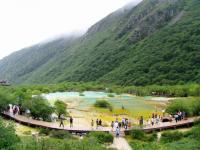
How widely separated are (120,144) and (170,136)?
7.70m

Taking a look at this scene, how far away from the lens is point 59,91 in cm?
14675

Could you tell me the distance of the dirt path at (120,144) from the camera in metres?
53.4

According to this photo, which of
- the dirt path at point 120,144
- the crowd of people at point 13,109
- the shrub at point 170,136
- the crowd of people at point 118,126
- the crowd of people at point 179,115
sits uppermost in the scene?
the crowd of people at point 13,109

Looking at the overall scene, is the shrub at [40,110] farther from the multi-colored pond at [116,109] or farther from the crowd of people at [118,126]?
the crowd of people at [118,126]

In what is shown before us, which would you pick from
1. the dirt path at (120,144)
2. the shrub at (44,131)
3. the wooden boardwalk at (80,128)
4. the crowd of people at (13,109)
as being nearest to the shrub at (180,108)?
the wooden boardwalk at (80,128)

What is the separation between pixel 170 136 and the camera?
59594 millimetres

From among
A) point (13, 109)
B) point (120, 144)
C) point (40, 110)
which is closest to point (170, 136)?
point (120, 144)

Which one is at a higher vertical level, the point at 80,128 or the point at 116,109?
the point at 116,109

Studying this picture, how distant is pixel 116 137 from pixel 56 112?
1802 centimetres

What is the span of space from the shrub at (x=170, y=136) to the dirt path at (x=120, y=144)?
5.06m

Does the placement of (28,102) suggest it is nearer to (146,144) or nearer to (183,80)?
(146,144)

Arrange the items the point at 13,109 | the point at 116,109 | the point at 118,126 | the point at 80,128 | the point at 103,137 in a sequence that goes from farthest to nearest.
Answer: the point at 116,109
the point at 13,109
the point at 80,128
the point at 118,126
the point at 103,137

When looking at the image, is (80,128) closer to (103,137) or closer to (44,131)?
(44,131)

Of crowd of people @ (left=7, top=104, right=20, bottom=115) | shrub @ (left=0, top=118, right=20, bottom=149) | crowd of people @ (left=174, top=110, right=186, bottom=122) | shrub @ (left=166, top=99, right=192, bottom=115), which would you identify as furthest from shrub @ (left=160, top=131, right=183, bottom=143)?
shrub @ (left=0, top=118, right=20, bottom=149)
